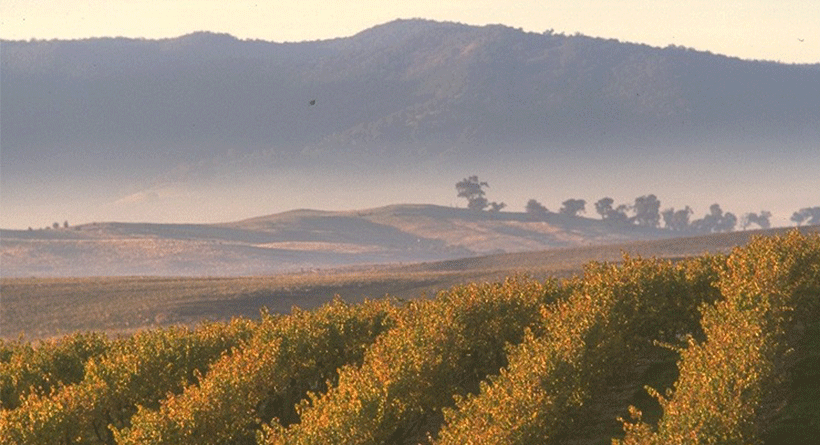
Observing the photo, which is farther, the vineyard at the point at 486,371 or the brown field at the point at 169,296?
the brown field at the point at 169,296

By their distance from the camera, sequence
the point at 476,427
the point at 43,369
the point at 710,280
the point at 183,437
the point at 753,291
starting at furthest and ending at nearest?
the point at 710,280
the point at 43,369
the point at 753,291
the point at 183,437
the point at 476,427

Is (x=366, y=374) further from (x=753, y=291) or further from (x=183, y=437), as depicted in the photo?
(x=753, y=291)

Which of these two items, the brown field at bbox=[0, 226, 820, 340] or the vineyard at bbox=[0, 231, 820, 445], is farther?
the brown field at bbox=[0, 226, 820, 340]

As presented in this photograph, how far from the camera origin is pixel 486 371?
56094mm

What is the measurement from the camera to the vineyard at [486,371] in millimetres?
38125

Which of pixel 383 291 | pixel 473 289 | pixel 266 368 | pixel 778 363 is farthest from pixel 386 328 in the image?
pixel 383 291

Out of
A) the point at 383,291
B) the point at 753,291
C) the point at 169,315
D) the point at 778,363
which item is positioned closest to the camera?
the point at 778,363

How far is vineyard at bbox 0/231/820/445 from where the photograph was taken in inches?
1501

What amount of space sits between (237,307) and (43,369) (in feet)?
245

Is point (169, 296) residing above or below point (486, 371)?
above

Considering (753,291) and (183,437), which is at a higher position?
(753,291)

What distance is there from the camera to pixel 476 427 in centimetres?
3597

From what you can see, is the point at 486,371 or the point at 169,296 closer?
the point at 486,371

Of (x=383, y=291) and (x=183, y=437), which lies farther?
(x=383, y=291)
